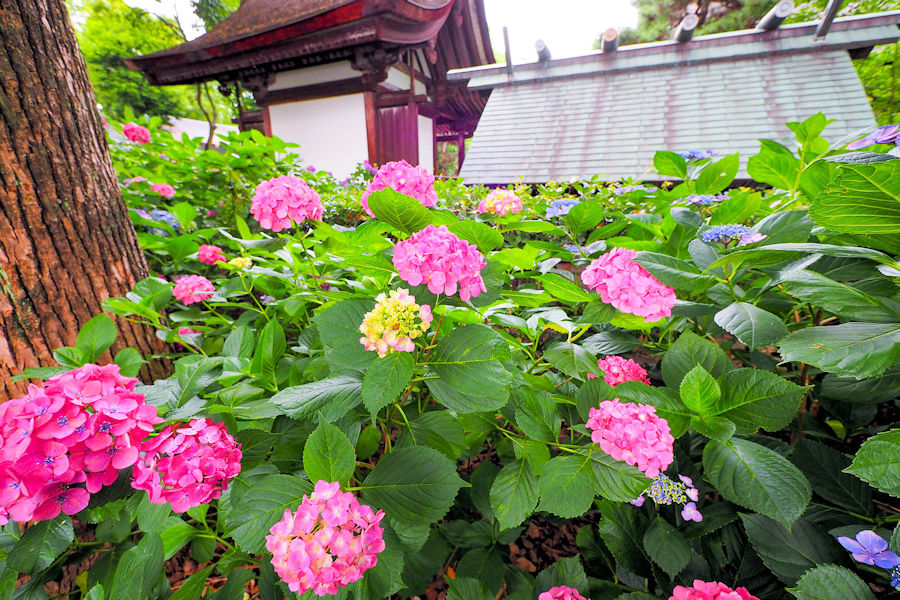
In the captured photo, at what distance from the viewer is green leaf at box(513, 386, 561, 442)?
0.65 meters

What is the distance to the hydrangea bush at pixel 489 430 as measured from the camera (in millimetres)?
517

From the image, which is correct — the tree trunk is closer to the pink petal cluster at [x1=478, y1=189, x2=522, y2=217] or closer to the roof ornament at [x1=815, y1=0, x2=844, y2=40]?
the pink petal cluster at [x1=478, y1=189, x2=522, y2=217]

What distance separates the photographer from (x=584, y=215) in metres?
1.15

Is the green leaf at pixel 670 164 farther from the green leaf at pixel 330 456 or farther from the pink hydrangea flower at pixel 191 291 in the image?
the pink hydrangea flower at pixel 191 291

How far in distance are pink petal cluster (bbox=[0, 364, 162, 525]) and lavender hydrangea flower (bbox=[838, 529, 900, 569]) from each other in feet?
3.51

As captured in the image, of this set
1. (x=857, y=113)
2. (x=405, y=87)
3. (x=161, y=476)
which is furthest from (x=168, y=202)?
(x=857, y=113)

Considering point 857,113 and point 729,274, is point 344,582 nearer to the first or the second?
point 729,274

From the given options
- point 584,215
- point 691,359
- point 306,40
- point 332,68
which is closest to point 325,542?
point 691,359

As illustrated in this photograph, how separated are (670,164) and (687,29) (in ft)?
24.1

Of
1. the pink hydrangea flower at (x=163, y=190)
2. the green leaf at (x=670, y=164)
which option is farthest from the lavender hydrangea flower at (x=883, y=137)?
the pink hydrangea flower at (x=163, y=190)

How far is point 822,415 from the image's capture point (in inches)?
39.1

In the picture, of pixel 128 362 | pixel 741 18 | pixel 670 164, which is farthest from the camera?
pixel 741 18

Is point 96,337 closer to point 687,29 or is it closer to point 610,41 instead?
point 610,41

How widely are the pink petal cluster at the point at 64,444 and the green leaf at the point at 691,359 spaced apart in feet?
3.02
